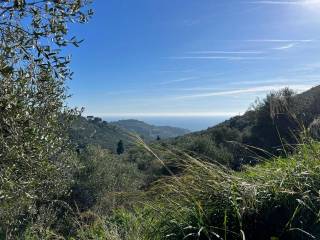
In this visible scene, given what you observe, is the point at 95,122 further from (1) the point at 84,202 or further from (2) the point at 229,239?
(2) the point at 229,239

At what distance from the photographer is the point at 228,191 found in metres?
3.57

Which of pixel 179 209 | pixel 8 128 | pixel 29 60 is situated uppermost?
pixel 29 60

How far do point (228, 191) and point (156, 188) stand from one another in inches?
37.5

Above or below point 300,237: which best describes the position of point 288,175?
above

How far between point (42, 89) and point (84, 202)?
60.4 ft

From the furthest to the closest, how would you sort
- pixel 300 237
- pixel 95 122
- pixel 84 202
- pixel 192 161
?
pixel 95 122
pixel 84 202
pixel 192 161
pixel 300 237

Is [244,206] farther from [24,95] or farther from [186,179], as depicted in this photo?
[24,95]

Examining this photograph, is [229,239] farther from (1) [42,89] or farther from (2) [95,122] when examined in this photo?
(2) [95,122]

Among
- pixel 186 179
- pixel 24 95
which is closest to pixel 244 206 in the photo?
pixel 186 179

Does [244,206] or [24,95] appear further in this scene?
[24,95]

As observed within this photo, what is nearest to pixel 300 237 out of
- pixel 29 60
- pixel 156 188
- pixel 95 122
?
pixel 156 188

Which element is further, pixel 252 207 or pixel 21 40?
pixel 21 40

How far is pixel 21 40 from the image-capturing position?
489 cm

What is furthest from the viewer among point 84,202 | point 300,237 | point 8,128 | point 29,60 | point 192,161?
point 84,202
